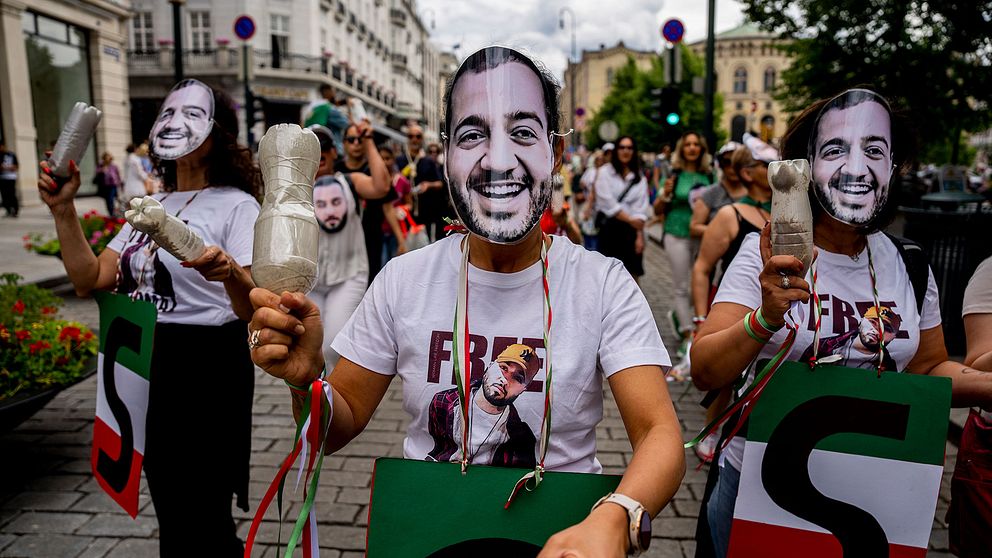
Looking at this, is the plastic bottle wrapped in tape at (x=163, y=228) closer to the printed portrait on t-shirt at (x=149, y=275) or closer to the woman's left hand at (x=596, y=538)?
the printed portrait on t-shirt at (x=149, y=275)

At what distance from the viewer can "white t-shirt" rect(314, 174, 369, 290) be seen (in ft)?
14.2

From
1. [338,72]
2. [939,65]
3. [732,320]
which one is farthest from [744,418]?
[338,72]

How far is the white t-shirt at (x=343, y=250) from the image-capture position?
4.32 m

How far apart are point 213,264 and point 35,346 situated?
2.62 metres

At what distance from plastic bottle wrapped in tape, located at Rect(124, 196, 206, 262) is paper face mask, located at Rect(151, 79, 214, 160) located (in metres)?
0.87

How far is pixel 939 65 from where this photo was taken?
49.7ft

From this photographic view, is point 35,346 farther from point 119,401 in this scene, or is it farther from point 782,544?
point 782,544

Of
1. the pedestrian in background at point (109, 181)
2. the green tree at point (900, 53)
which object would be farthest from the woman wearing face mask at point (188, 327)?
the pedestrian in background at point (109, 181)

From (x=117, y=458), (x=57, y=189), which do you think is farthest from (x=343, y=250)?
(x=117, y=458)

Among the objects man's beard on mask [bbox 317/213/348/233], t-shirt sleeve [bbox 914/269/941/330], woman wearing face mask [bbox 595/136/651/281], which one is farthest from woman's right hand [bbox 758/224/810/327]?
woman wearing face mask [bbox 595/136/651/281]

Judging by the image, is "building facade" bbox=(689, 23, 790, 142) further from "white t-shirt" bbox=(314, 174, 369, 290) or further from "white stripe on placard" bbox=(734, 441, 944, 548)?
"white stripe on placard" bbox=(734, 441, 944, 548)

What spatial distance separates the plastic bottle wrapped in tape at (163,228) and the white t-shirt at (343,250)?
237cm

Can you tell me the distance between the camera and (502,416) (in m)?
1.60

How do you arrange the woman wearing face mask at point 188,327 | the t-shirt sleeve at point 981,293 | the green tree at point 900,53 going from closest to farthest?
the t-shirt sleeve at point 981,293, the woman wearing face mask at point 188,327, the green tree at point 900,53
